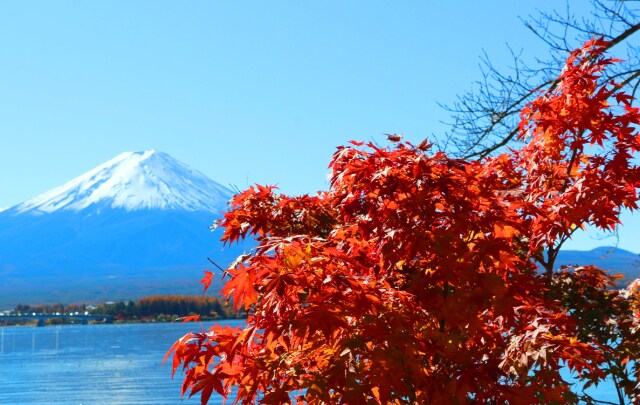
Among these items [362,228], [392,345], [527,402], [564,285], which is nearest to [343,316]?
[392,345]

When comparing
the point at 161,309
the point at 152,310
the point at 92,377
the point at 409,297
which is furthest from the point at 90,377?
the point at 152,310

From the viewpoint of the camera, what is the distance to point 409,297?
184 inches

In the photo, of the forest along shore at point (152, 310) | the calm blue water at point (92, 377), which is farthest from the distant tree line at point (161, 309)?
the calm blue water at point (92, 377)

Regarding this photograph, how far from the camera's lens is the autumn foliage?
4230mm

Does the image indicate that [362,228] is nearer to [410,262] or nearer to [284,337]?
[410,262]

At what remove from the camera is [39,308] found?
194 metres

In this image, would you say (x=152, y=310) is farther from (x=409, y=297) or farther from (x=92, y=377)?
(x=409, y=297)

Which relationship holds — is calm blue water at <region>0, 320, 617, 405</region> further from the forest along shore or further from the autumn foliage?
the autumn foliage

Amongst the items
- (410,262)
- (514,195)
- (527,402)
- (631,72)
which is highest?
(631,72)

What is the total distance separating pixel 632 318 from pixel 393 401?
289 cm

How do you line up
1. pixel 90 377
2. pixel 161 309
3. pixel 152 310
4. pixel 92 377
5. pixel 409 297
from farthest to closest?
pixel 152 310
pixel 161 309
pixel 90 377
pixel 92 377
pixel 409 297

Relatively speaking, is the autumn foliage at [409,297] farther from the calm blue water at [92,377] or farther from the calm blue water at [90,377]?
the calm blue water at [90,377]

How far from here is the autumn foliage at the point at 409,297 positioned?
167 inches

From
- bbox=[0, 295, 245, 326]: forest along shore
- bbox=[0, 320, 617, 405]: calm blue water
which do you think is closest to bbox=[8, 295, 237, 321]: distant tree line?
bbox=[0, 295, 245, 326]: forest along shore
